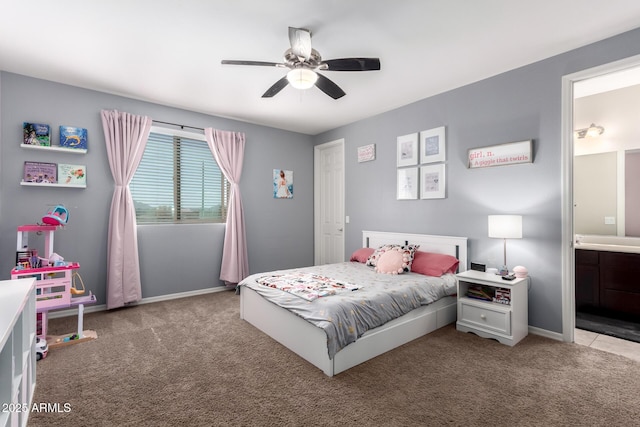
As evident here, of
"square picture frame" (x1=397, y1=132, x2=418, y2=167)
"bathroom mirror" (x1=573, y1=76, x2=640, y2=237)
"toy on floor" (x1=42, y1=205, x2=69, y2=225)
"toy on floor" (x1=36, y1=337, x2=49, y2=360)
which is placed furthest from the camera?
"square picture frame" (x1=397, y1=132, x2=418, y2=167)

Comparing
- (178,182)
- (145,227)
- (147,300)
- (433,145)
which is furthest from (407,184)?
(147,300)

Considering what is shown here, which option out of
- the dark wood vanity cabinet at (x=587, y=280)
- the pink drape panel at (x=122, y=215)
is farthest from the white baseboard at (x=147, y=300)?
the dark wood vanity cabinet at (x=587, y=280)

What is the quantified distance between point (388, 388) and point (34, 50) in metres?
4.19

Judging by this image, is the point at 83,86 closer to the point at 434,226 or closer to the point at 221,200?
the point at 221,200

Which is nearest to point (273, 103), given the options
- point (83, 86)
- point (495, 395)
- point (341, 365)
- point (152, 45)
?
point (152, 45)

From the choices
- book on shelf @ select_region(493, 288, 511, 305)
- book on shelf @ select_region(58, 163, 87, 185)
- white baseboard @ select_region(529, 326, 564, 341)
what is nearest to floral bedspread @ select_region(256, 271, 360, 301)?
book on shelf @ select_region(493, 288, 511, 305)

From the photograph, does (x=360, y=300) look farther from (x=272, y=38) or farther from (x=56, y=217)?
(x=56, y=217)

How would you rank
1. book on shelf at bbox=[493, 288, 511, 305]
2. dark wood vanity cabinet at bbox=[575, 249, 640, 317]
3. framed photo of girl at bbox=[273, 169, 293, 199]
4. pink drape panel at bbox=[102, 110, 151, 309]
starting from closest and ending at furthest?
book on shelf at bbox=[493, 288, 511, 305], dark wood vanity cabinet at bbox=[575, 249, 640, 317], pink drape panel at bbox=[102, 110, 151, 309], framed photo of girl at bbox=[273, 169, 293, 199]

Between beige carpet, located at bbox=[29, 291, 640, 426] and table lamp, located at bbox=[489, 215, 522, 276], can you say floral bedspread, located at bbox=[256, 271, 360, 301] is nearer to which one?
beige carpet, located at bbox=[29, 291, 640, 426]

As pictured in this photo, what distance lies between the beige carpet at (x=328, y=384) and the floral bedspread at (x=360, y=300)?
0.32m

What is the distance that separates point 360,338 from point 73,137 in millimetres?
3854

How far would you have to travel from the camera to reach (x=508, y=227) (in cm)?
293

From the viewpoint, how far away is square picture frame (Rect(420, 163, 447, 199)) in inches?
151

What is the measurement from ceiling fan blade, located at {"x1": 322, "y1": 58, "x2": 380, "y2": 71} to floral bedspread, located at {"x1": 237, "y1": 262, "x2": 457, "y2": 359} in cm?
190
